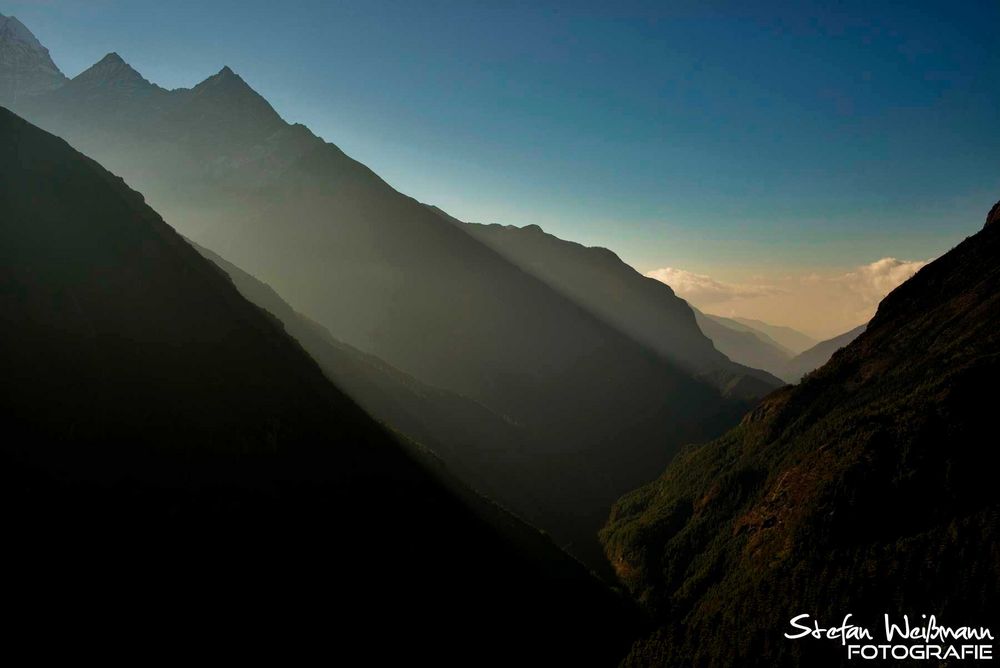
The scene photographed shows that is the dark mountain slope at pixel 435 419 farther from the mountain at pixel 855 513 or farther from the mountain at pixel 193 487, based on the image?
the mountain at pixel 193 487

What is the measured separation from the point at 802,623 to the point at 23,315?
4369 inches

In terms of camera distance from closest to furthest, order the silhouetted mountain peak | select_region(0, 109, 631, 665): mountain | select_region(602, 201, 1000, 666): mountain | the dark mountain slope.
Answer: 1. select_region(0, 109, 631, 665): mountain
2. select_region(602, 201, 1000, 666): mountain
3. the dark mountain slope
4. the silhouetted mountain peak

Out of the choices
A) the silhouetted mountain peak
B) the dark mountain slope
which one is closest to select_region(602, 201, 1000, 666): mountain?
the silhouetted mountain peak

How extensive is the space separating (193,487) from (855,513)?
99.4m

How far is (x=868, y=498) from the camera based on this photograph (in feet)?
257

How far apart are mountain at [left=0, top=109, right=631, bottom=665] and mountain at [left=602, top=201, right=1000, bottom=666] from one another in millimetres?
24245

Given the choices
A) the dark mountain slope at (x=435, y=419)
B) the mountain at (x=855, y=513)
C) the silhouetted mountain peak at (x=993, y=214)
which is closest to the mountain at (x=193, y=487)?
the mountain at (x=855, y=513)

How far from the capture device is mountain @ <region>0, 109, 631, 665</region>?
152ft

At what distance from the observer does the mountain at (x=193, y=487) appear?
152ft

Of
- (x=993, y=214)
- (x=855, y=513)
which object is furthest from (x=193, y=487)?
(x=993, y=214)

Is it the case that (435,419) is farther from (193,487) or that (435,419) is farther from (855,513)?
(855,513)

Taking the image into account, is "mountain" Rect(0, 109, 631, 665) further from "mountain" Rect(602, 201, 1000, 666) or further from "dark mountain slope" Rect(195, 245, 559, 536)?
"dark mountain slope" Rect(195, 245, 559, 536)

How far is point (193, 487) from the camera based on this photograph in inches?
2179

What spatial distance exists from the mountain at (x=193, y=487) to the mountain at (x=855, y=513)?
2425cm
